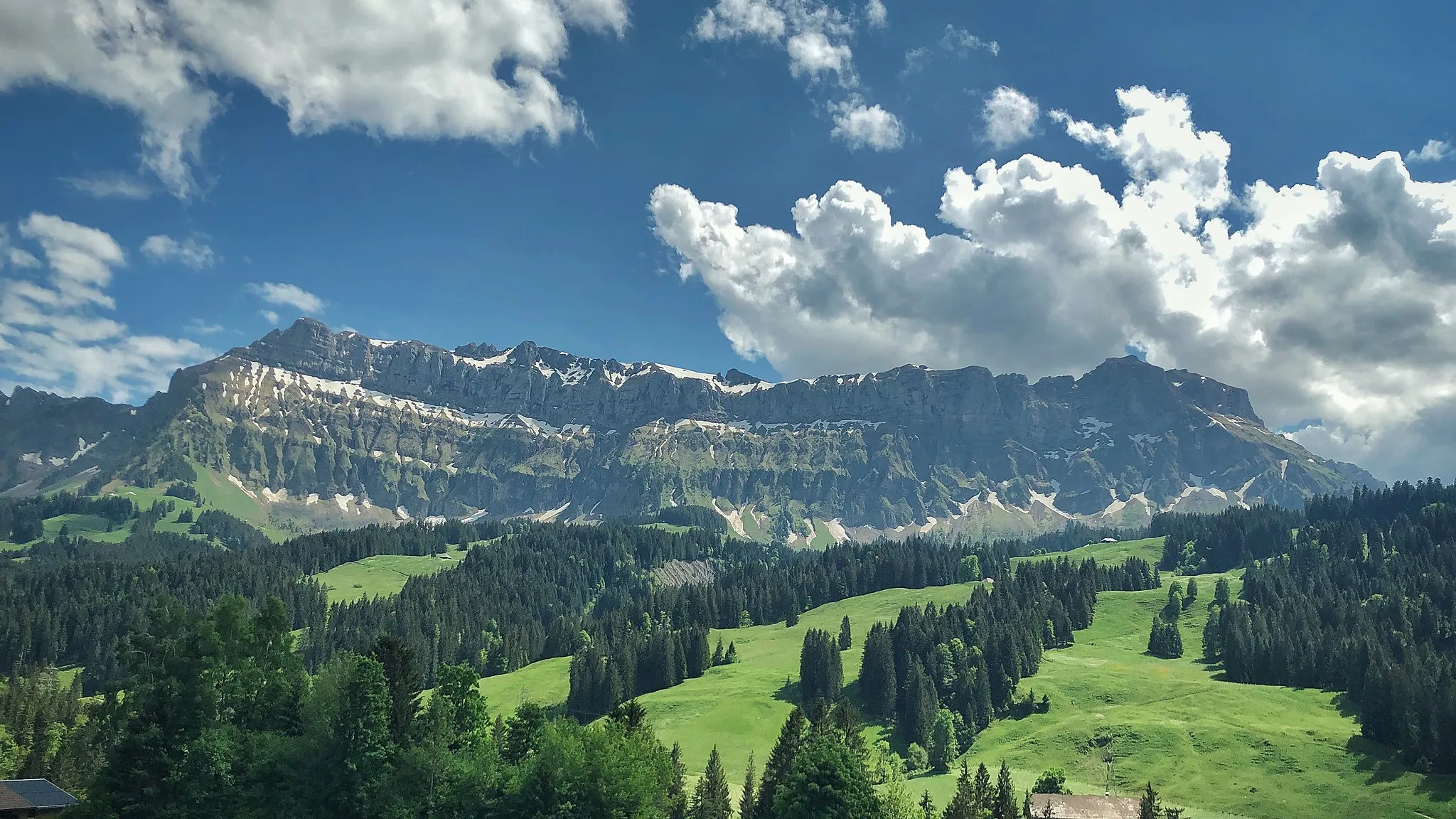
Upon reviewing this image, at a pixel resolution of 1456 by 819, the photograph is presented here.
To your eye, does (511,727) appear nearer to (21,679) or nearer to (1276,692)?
(21,679)

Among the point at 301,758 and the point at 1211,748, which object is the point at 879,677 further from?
the point at 301,758

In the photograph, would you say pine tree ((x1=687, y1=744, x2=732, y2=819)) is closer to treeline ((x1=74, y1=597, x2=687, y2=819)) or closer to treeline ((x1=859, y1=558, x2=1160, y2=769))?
treeline ((x1=74, y1=597, x2=687, y2=819))

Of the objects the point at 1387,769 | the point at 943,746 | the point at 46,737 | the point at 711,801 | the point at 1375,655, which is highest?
the point at 46,737

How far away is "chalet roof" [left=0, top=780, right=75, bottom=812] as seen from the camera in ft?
224

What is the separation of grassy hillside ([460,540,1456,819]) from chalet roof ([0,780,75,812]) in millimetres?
80499

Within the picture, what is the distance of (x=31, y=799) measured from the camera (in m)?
70.2

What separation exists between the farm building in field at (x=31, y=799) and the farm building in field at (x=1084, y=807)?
89073 millimetres

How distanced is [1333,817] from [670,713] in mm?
99009

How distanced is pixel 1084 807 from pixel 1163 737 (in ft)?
149

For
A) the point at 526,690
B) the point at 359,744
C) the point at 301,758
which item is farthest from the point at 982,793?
the point at 526,690

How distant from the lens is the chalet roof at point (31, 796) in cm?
6819

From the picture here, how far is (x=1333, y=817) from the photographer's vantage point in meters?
105

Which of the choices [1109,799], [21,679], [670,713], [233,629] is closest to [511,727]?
[233,629]

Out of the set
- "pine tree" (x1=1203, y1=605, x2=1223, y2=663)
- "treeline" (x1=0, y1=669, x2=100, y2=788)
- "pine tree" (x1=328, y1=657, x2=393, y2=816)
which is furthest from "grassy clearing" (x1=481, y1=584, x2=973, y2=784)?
"pine tree" (x1=1203, y1=605, x2=1223, y2=663)
